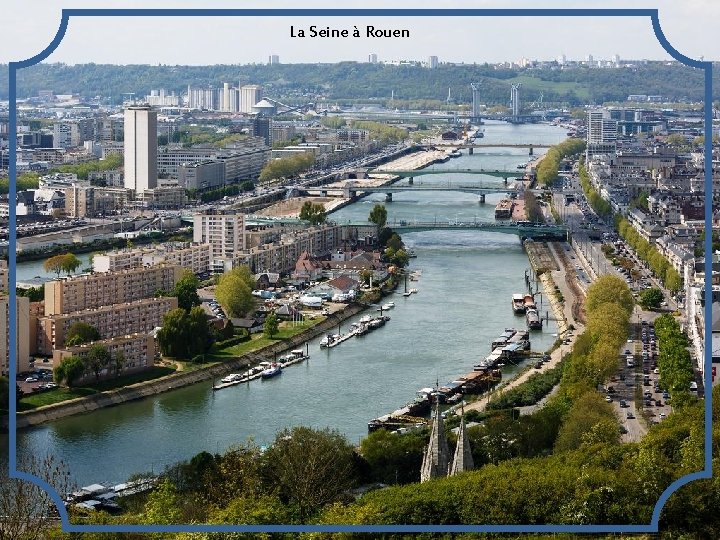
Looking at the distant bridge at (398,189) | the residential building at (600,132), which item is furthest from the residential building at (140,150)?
the residential building at (600,132)

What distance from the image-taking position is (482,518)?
2.96 meters

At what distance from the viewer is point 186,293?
7910 millimetres

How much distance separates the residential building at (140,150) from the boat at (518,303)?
5.79 meters

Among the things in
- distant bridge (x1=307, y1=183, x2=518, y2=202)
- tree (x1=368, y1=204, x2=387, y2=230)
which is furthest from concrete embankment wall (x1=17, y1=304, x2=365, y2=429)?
distant bridge (x1=307, y1=183, x2=518, y2=202)

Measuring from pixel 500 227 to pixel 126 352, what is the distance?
5.77 meters

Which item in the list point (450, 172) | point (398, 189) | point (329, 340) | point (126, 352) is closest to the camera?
point (126, 352)

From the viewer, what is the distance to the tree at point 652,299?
27.1ft

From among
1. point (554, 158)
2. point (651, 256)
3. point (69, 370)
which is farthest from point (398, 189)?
point (69, 370)

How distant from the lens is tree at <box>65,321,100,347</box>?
22.0 ft

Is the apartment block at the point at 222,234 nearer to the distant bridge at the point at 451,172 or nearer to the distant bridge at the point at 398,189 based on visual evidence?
the distant bridge at the point at 398,189

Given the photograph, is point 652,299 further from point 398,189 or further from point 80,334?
point 398,189

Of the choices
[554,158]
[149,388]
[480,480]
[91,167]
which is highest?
[554,158]

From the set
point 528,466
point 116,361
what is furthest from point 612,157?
point 528,466

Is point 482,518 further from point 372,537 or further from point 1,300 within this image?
point 1,300
